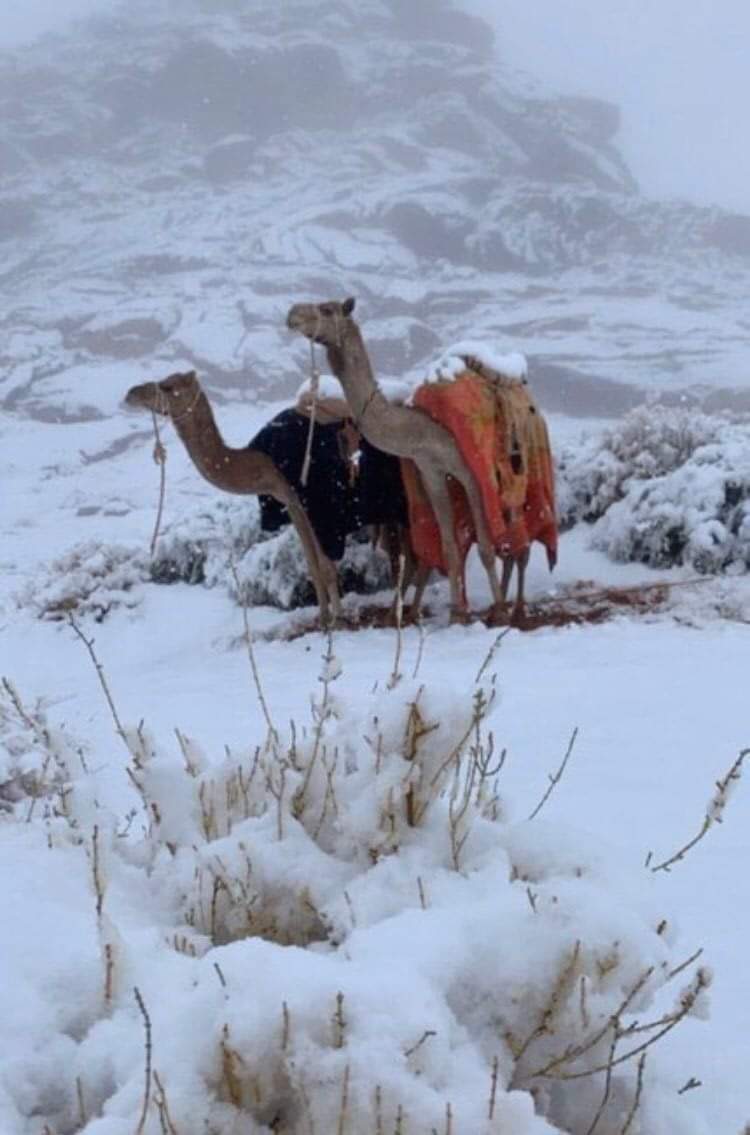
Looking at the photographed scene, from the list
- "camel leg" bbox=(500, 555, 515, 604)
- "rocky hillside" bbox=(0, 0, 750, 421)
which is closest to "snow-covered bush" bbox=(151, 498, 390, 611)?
"camel leg" bbox=(500, 555, 515, 604)

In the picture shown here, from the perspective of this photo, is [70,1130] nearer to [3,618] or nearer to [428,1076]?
[428,1076]

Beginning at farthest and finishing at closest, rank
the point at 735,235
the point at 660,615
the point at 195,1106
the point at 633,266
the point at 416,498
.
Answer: the point at 735,235 → the point at 633,266 → the point at 416,498 → the point at 660,615 → the point at 195,1106

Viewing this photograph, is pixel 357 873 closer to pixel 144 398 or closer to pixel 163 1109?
pixel 163 1109

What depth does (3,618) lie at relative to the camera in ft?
33.7

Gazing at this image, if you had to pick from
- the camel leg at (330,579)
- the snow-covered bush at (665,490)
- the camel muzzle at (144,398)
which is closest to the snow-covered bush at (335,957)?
the camel muzzle at (144,398)

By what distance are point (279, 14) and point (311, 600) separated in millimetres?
108758

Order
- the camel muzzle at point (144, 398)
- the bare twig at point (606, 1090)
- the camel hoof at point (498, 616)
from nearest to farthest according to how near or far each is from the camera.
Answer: the bare twig at point (606, 1090)
the camel muzzle at point (144, 398)
the camel hoof at point (498, 616)

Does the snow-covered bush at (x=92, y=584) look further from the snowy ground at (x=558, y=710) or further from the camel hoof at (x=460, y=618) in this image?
the camel hoof at (x=460, y=618)

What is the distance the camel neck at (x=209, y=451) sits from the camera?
7.22 m

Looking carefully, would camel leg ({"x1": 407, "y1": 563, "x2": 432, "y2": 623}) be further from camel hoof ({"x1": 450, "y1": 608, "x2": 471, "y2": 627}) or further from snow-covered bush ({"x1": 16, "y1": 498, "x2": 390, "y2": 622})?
snow-covered bush ({"x1": 16, "y1": 498, "x2": 390, "y2": 622})

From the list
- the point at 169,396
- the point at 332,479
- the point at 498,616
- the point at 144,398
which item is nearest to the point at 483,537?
the point at 498,616

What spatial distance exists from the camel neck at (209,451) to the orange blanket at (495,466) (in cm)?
126

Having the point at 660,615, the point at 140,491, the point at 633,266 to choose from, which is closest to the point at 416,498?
the point at 660,615

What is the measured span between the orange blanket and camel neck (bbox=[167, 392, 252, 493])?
126 cm
